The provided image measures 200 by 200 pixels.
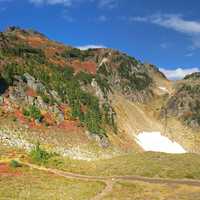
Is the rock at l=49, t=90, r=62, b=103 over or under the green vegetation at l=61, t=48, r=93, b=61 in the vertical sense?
under

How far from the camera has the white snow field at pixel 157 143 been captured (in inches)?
5787

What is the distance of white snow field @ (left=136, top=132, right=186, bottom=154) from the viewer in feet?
482

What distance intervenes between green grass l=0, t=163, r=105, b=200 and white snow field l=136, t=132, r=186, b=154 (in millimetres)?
80761

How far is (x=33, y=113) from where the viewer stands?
11812cm

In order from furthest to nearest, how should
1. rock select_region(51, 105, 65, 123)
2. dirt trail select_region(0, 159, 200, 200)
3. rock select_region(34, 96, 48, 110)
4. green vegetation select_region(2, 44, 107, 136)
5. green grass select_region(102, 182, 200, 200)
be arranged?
green vegetation select_region(2, 44, 107, 136)
rock select_region(51, 105, 65, 123)
rock select_region(34, 96, 48, 110)
dirt trail select_region(0, 159, 200, 200)
green grass select_region(102, 182, 200, 200)

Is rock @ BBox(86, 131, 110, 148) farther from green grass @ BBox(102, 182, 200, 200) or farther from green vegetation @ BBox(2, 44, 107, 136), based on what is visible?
green grass @ BBox(102, 182, 200, 200)

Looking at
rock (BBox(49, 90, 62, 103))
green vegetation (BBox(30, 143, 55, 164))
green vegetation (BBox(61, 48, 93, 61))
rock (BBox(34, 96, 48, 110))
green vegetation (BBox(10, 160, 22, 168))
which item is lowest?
green vegetation (BBox(10, 160, 22, 168))

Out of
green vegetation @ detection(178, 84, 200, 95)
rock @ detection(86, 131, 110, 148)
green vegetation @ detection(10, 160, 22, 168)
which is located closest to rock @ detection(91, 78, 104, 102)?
rock @ detection(86, 131, 110, 148)

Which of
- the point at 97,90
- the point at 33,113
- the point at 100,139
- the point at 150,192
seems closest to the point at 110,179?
the point at 150,192

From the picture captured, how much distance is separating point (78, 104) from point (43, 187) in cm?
8227

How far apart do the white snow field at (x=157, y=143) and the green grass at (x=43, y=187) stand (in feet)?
265

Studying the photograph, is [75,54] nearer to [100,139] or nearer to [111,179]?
[100,139]

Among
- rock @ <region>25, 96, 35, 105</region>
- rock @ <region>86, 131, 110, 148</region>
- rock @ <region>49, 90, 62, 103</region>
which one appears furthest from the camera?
rock @ <region>49, 90, 62, 103</region>

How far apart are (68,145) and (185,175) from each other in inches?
2017
